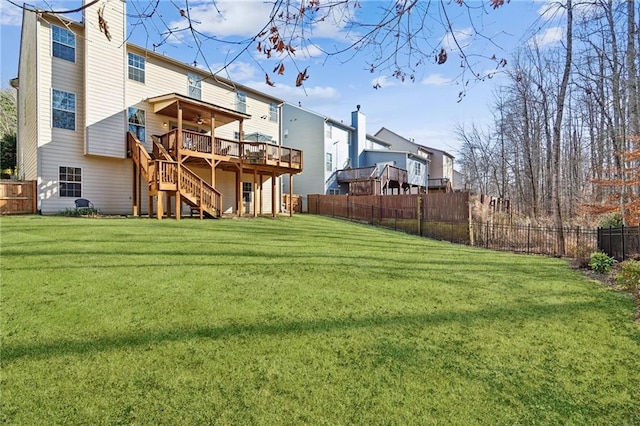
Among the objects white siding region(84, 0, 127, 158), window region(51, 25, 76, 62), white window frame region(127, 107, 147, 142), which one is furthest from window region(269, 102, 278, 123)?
window region(51, 25, 76, 62)

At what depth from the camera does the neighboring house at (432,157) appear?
1454 inches

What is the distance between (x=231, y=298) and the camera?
434 cm

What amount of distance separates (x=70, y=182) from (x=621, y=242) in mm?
18024

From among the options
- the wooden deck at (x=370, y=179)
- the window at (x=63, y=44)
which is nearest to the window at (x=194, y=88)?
the window at (x=63, y=44)

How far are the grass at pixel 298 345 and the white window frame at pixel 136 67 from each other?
11.5 meters

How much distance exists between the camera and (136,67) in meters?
14.9

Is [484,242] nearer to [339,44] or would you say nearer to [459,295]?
[459,295]

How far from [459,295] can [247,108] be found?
1789cm

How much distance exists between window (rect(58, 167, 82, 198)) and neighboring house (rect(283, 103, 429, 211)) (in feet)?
48.7

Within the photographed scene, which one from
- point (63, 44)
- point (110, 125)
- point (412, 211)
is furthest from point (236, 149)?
A: point (412, 211)

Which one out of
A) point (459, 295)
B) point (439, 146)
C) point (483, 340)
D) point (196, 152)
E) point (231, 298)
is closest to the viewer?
point (483, 340)

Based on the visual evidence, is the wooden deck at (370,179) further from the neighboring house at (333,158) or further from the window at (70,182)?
the window at (70,182)

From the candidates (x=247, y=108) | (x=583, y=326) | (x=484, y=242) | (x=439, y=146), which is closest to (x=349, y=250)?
(x=583, y=326)

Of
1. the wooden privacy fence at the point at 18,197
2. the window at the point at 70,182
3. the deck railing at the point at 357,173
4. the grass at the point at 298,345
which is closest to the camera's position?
the grass at the point at 298,345
